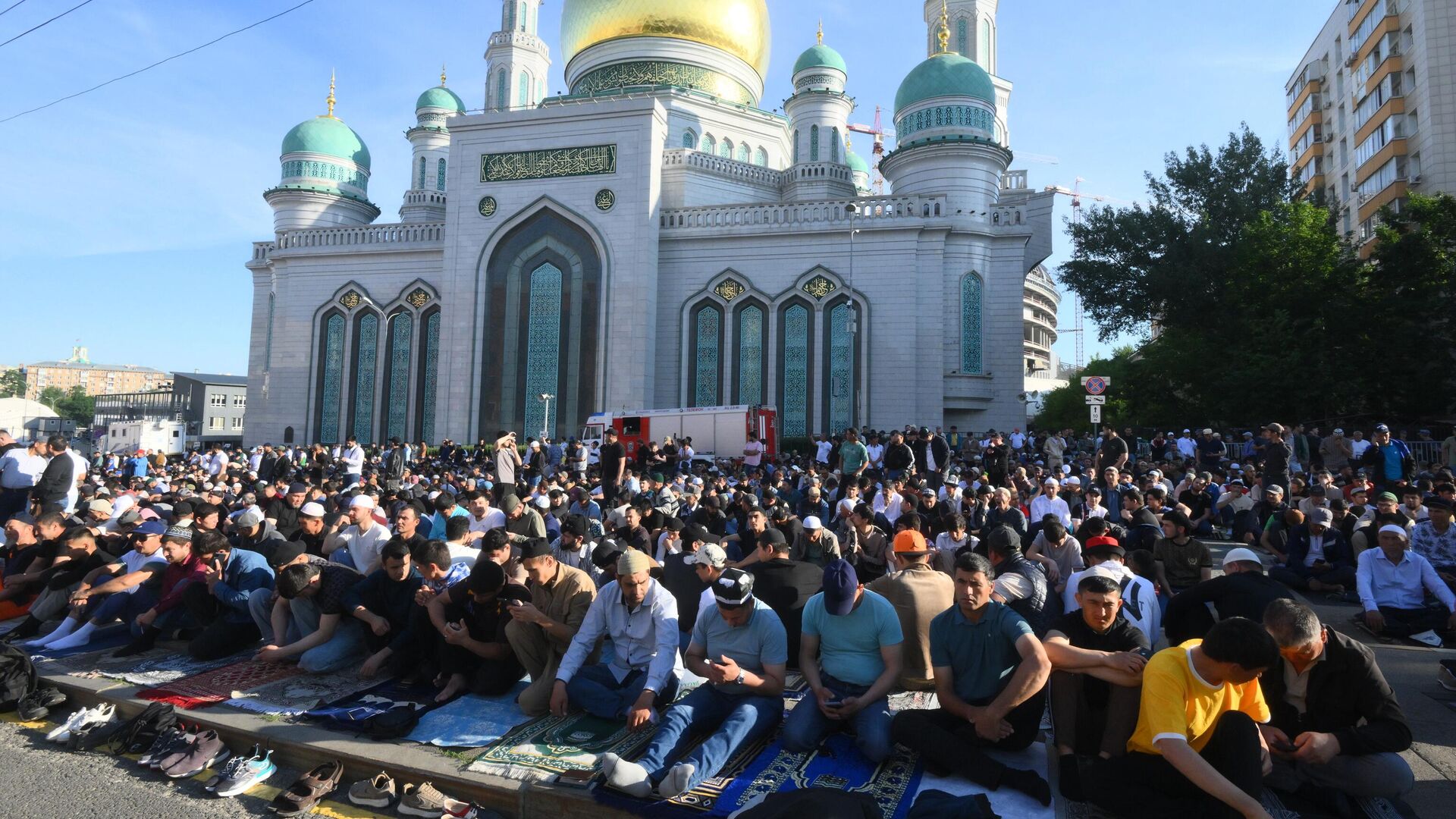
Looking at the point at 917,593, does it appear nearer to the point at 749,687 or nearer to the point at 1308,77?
the point at 749,687

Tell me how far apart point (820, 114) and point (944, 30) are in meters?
4.58

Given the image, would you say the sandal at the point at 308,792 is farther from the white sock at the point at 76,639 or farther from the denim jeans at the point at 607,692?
the white sock at the point at 76,639

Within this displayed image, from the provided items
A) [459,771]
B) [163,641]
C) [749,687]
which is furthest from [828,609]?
[163,641]

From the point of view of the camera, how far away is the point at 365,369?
27750 mm

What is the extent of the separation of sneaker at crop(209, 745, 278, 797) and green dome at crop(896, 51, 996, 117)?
2490 centimetres

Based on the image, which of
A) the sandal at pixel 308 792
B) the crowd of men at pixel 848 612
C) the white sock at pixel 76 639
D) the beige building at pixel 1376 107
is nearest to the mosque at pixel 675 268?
the beige building at pixel 1376 107

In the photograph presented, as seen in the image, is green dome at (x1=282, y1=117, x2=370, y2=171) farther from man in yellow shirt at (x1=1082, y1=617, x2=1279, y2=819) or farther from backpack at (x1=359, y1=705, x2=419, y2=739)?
man in yellow shirt at (x1=1082, y1=617, x2=1279, y2=819)

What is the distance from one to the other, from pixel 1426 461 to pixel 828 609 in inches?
594

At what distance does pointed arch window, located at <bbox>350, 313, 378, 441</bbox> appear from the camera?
27484 millimetres

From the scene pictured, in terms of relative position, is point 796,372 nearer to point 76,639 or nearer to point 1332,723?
point 76,639

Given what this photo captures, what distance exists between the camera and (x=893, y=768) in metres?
4.18

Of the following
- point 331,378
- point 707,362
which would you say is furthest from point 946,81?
point 331,378

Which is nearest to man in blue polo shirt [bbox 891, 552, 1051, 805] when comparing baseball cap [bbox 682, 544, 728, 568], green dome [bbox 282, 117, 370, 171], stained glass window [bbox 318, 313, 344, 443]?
baseball cap [bbox 682, 544, 728, 568]

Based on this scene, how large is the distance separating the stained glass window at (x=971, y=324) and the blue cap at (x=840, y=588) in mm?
20486
